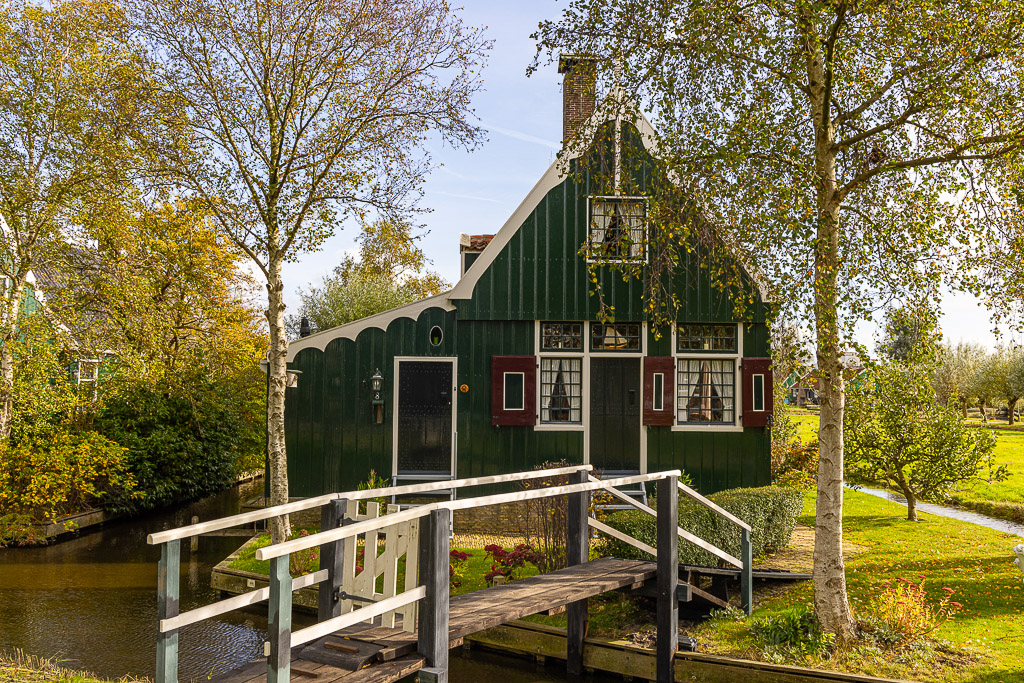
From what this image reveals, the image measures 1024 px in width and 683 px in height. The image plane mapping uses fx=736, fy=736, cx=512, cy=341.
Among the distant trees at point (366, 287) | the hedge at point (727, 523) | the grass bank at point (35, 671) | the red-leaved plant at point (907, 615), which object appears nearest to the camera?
the grass bank at point (35, 671)

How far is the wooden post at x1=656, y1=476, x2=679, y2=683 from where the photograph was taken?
6309 mm

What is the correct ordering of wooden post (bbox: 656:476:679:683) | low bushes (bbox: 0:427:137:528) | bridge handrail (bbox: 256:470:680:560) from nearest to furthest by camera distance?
1. bridge handrail (bbox: 256:470:680:560)
2. wooden post (bbox: 656:476:679:683)
3. low bushes (bbox: 0:427:137:528)

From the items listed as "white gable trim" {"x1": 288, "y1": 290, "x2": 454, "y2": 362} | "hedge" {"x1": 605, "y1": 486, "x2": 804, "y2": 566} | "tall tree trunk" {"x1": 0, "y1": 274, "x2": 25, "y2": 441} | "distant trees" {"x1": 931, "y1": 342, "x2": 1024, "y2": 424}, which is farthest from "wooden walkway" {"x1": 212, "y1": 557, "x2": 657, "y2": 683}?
"distant trees" {"x1": 931, "y1": 342, "x2": 1024, "y2": 424}

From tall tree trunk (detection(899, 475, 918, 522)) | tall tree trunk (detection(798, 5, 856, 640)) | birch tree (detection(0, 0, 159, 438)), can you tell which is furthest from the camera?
tall tree trunk (detection(899, 475, 918, 522))

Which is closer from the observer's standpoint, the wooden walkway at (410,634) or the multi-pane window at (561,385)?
the wooden walkway at (410,634)

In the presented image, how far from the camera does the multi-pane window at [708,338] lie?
12305 mm

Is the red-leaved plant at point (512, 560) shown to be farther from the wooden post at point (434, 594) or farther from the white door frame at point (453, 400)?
the white door frame at point (453, 400)

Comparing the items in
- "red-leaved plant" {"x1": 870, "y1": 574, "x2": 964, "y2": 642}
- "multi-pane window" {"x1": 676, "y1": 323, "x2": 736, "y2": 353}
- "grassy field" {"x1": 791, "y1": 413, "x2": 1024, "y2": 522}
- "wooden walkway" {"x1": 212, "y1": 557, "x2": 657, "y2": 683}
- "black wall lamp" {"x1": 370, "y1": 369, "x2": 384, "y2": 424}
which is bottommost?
"grassy field" {"x1": 791, "y1": 413, "x2": 1024, "y2": 522}

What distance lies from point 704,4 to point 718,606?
5.79 meters

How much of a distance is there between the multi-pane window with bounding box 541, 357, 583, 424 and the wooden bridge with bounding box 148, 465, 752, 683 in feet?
16.4

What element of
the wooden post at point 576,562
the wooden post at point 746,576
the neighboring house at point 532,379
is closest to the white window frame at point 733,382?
the neighboring house at point 532,379

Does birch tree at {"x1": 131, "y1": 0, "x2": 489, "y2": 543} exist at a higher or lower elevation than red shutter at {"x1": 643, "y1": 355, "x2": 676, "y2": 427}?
higher

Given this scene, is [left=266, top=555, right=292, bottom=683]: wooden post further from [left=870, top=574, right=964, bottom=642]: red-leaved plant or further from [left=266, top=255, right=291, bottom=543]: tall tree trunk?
[left=266, top=255, right=291, bottom=543]: tall tree trunk

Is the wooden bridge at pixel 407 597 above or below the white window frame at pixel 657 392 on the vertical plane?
below
